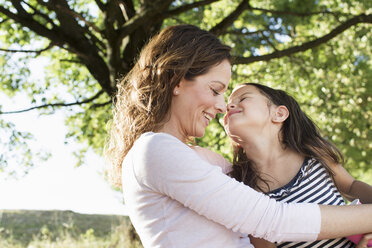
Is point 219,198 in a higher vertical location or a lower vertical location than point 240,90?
lower

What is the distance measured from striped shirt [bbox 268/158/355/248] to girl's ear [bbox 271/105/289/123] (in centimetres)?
37

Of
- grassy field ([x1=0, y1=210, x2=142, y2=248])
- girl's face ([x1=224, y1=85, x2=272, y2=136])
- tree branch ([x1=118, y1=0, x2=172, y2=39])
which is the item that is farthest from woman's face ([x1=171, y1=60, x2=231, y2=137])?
grassy field ([x1=0, y1=210, x2=142, y2=248])

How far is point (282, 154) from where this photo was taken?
9.68 feet

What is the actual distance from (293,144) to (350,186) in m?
0.42

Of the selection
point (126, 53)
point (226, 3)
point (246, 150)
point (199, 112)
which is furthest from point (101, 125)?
point (199, 112)

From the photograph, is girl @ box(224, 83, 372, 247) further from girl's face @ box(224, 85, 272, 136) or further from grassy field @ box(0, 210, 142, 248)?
grassy field @ box(0, 210, 142, 248)

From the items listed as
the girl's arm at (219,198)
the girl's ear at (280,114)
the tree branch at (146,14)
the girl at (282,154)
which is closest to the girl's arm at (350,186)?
the girl at (282,154)

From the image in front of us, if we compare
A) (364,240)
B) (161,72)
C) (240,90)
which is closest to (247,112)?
(240,90)

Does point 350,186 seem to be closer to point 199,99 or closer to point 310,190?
point 310,190

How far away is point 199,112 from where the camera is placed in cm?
228

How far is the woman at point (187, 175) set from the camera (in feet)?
6.10

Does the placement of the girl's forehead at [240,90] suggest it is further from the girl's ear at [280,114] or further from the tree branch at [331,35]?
the tree branch at [331,35]

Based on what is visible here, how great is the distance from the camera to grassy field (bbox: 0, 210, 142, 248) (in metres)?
7.06

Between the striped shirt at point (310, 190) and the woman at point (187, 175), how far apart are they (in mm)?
517
